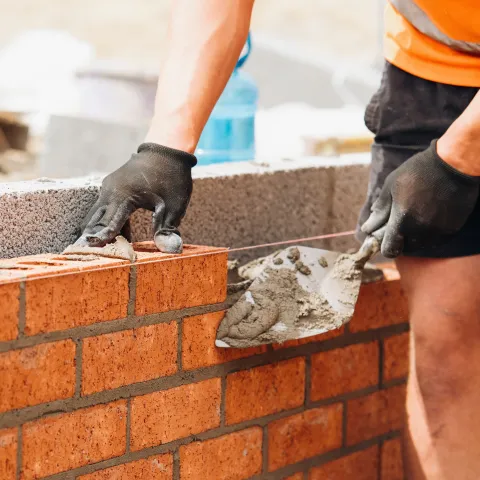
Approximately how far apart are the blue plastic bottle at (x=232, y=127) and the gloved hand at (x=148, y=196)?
1416 mm

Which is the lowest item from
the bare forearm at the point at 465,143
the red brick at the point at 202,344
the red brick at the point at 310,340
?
the red brick at the point at 310,340

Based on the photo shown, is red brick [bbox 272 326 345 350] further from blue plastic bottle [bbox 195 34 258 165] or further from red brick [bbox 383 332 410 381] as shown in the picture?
blue plastic bottle [bbox 195 34 258 165]

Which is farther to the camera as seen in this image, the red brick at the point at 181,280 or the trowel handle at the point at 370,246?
the trowel handle at the point at 370,246

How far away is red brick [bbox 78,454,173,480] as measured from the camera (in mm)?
1818

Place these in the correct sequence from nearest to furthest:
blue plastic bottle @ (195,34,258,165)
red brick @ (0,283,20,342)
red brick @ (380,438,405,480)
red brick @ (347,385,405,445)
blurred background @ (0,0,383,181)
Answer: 1. red brick @ (0,283,20,342)
2. red brick @ (347,385,405,445)
3. red brick @ (380,438,405,480)
4. blue plastic bottle @ (195,34,258,165)
5. blurred background @ (0,0,383,181)

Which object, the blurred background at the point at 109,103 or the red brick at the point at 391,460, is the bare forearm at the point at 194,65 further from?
the red brick at the point at 391,460

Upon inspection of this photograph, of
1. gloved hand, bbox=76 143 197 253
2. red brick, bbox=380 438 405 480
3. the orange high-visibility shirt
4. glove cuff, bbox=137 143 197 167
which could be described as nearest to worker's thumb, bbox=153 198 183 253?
gloved hand, bbox=76 143 197 253

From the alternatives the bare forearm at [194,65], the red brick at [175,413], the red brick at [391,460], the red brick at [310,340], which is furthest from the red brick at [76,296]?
the red brick at [391,460]

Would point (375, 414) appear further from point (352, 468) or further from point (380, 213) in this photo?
point (380, 213)

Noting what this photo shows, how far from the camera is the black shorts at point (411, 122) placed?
6.74ft

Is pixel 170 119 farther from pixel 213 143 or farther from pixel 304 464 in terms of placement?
pixel 213 143

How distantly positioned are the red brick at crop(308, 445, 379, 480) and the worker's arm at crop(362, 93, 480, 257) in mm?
671

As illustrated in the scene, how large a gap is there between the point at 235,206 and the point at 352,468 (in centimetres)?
77

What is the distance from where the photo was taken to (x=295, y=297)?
2082 mm
